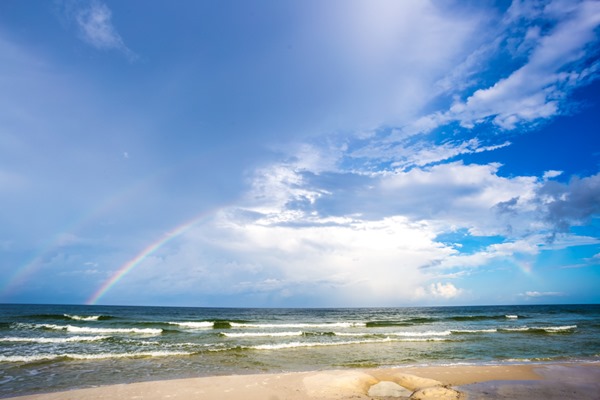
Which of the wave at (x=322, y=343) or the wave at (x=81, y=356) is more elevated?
the wave at (x=81, y=356)

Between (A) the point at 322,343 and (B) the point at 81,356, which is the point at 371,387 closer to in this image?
(A) the point at 322,343

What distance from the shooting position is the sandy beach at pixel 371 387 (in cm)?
932

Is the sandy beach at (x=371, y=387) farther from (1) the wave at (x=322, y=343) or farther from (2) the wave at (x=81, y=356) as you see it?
(1) the wave at (x=322, y=343)

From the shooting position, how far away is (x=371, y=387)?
986 centimetres

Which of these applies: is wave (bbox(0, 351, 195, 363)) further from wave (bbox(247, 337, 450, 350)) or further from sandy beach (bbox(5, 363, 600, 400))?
sandy beach (bbox(5, 363, 600, 400))

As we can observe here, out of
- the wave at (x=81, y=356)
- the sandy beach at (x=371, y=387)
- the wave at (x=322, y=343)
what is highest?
the sandy beach at (x=371, y=387)

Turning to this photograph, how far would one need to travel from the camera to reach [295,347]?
21.4 metres

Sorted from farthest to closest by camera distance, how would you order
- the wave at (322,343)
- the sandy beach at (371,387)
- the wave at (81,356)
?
the wave at (322,343) < the wave at (81,356) < the sandy beach at (371,387)

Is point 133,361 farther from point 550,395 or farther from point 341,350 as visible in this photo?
point 550,395

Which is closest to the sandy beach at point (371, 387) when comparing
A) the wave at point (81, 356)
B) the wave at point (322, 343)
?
the wave at point (81, 356)

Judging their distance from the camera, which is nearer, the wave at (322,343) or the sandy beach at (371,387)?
the sandy beach at (371,387)

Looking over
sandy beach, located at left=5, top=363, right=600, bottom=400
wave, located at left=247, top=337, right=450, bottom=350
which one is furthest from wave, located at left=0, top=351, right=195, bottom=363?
sandy beach, located at left=5, top=363, right=600, bottom=400

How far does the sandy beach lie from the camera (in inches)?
367

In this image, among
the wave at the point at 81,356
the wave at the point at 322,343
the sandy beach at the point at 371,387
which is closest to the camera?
the sandy beach at the point at 371,387
